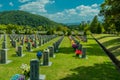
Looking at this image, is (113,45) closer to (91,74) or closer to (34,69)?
(91,74)

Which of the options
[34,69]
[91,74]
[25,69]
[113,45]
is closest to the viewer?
[25,69]

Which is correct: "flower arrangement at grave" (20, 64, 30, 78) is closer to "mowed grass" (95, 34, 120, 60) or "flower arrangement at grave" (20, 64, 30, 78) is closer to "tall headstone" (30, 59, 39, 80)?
"tall headstone" (30, 59, 39, 80)

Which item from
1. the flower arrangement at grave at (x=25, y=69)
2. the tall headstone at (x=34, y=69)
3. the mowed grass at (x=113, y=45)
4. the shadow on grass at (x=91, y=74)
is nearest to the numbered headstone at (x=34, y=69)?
the tall headstone at (x=34, y=69)

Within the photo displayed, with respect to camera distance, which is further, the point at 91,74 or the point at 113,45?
the point at 113,45

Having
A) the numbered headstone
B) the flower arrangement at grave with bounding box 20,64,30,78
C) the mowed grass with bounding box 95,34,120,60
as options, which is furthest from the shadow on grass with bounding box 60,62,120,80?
the mowed grass with bounding box 95,34,120,60

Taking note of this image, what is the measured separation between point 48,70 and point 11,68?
248 cm

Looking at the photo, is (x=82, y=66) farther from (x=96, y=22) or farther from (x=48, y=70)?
(x=96, y=22)

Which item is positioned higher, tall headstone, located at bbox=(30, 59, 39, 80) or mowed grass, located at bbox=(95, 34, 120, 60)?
tall headstone, located at bbox=(30, 59, 39, 80)

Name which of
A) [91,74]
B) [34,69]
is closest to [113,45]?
[91,74]

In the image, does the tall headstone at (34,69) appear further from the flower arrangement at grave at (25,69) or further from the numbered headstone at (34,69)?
the flower arrangement at grave at (25,69)

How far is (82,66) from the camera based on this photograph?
18.9 m

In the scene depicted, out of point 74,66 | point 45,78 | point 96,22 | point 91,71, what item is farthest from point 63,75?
point 96,22

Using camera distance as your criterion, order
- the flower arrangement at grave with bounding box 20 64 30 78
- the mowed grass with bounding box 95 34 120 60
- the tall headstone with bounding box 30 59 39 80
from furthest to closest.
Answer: the mowed grass with bounding box 95 34 120 60 → the tall headstone with bounding box 30 59 39 80 → the flower arrangement at grave with bounding box 20 64 30 78

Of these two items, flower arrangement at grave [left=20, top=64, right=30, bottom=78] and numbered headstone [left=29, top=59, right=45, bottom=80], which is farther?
numbered headstone [left=29, top=59, right=45, bottom=80]
